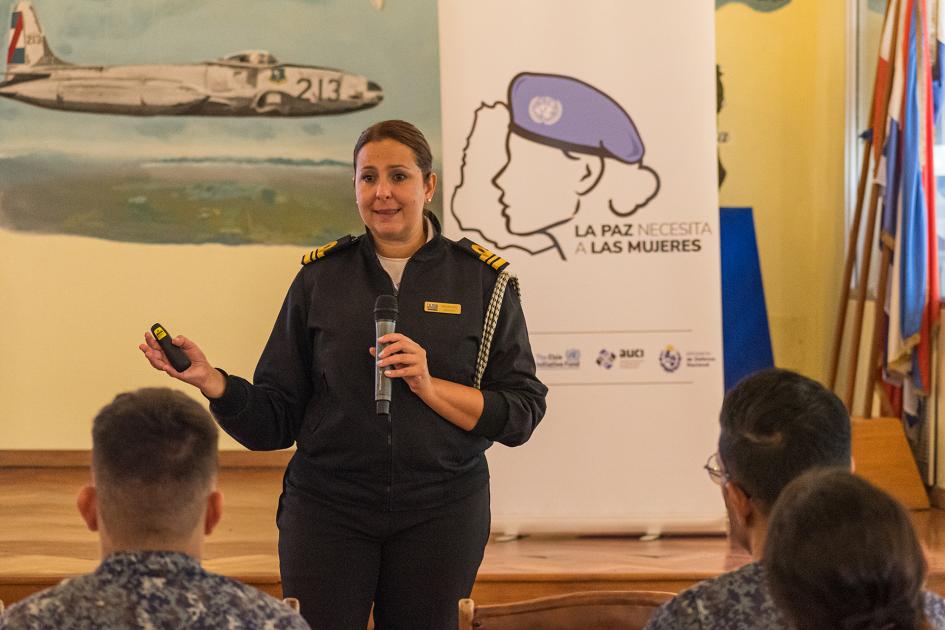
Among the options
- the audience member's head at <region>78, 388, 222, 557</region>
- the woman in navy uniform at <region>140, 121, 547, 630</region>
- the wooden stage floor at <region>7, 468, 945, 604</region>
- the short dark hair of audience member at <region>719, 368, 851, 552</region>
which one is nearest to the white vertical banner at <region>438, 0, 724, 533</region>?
the wooden stage floor at <region>7, 468, 945, 604</region>

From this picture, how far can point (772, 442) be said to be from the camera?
58.9 inches

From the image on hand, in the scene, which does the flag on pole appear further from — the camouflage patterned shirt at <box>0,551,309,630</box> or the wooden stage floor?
the camouflage patterned shirt at <box>0,551,309,630</box>

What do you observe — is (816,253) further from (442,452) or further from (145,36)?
(442,452)

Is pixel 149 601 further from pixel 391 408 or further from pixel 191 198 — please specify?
pixel 191 198

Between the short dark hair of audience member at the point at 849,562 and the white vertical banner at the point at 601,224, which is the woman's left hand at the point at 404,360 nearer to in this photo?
the short dark hair of audience member at the point at 849,562

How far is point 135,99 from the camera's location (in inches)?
227

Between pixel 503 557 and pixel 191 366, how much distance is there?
2.00m

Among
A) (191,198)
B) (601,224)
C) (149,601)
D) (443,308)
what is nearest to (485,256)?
(443,308)

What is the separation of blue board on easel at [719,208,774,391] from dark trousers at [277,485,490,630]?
139 inches

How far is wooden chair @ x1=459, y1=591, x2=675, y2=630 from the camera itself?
6.07ft

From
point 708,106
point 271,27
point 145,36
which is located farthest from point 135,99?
point 708,106

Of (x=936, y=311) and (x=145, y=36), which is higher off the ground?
(x=145, y=36)

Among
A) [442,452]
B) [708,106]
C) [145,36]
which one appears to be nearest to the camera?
[442,452]

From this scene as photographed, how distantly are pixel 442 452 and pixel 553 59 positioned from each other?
7.19 feet
